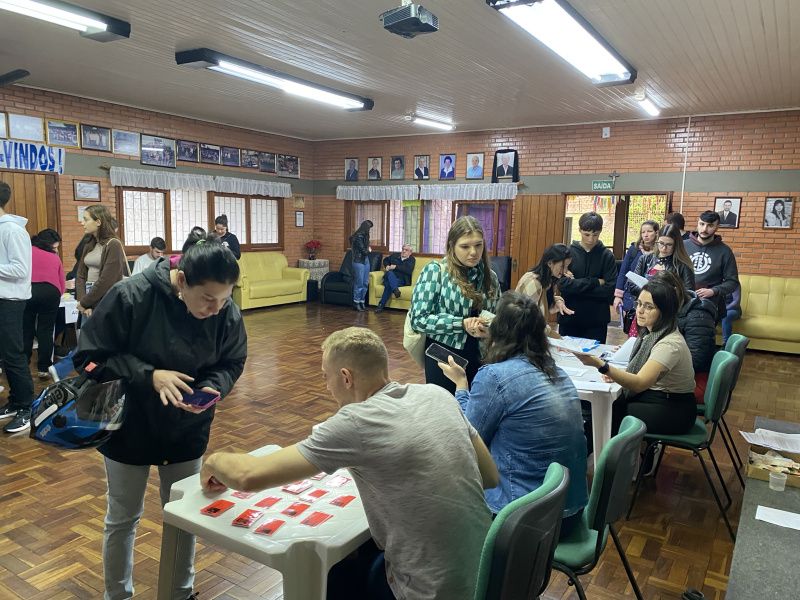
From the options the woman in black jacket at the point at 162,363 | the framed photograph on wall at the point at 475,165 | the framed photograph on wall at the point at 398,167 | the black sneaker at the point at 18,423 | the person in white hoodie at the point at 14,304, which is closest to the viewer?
the woman in black jacket at the point at 162,363

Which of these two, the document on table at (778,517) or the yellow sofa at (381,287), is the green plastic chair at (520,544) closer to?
the document on table at (778,517)

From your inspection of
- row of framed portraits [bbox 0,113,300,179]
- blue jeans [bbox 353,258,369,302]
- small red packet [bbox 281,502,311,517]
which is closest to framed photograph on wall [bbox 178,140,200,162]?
row of framed portraits [bbox 0,113,300,179]

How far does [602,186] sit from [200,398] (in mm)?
8101

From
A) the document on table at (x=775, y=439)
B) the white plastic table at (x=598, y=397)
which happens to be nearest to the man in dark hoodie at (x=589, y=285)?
the white plastic table at (x=598, y=397)

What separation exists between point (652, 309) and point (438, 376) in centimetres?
116

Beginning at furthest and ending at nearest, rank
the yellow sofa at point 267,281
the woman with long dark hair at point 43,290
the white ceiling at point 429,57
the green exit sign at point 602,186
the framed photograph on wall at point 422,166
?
the framed photograph on wall at point 422,166 → the yellow sofa at point 267,281 → the green exit sign at point 602,186 → the woman with long dark hair at point 43,290 → the white ceiling at point 429,57

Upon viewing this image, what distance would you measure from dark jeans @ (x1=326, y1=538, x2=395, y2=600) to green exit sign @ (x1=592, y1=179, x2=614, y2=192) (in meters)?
8.09

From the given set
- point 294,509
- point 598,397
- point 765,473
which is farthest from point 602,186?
point 294,509

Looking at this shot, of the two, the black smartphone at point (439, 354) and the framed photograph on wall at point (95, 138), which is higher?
the framed photograph on wall at point (95, 138)

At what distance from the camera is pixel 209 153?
31.3ft

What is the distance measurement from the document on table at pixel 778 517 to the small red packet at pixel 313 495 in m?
1.32

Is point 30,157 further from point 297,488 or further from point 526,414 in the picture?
point 526,414

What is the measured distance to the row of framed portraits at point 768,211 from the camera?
753cm

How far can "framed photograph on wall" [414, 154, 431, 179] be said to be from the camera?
10.3 metres
